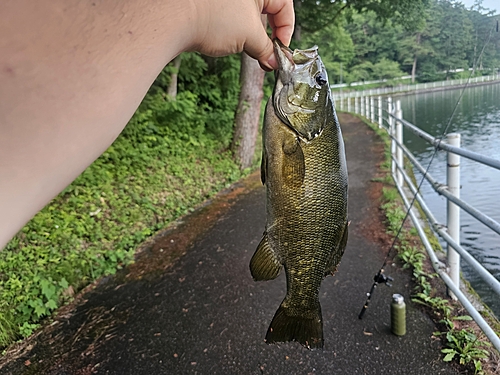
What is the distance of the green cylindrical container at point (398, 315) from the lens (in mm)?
3084

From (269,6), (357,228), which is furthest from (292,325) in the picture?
(357,228)

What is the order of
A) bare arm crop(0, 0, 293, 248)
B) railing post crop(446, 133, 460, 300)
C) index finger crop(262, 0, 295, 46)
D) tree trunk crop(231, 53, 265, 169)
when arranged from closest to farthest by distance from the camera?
bare arm crop(0, 0, 293, 248)
index finger crop(262, 0, 295, 46)
railing post crop(446, 133, 460, 300)
tree trunk crop(231, 53, 265, 169)

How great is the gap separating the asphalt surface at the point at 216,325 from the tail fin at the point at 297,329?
132cm

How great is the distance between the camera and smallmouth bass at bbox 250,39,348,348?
5.41ft

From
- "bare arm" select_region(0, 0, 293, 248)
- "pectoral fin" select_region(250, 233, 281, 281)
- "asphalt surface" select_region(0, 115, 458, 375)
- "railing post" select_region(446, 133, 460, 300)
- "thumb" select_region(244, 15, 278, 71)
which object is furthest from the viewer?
"railing post" select_region(446, 133, 460, 300)

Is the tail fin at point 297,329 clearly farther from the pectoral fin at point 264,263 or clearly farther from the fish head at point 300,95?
the fish head at point 300,95

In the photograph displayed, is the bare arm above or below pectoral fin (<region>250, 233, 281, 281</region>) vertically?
above

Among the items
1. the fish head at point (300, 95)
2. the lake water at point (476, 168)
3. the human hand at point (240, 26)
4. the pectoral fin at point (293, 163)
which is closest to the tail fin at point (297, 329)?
the pectoral fin at point (293, 163)

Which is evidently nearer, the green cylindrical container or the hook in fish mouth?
the hook in fish mouth

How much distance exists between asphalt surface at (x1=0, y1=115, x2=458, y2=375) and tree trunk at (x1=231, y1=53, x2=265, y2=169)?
453 centimetres

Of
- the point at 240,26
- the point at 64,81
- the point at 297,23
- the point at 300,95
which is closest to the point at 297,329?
the point at 300,95

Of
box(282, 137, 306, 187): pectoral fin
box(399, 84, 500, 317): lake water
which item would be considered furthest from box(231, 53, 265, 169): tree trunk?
box(282, 137, 306, 187): pectoral fin

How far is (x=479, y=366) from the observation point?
2.69m

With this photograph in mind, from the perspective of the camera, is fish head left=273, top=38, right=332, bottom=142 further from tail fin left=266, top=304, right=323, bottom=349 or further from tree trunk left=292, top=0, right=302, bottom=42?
tree trunk left=292, top=0, right=302, bottom=42
